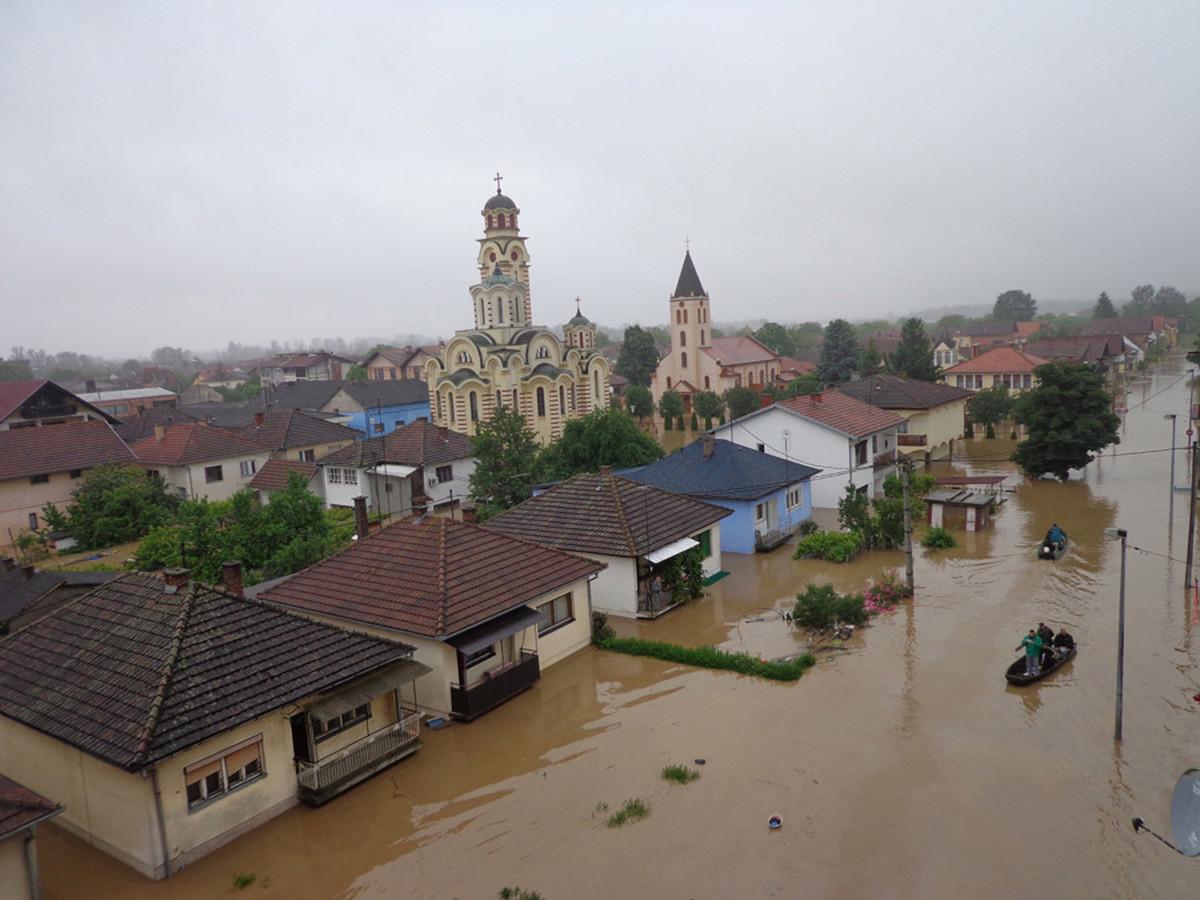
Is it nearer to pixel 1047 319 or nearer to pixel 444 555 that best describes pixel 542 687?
pixel 444 555

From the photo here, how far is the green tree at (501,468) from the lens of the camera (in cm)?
3119

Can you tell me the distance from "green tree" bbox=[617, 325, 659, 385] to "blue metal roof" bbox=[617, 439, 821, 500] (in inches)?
1954

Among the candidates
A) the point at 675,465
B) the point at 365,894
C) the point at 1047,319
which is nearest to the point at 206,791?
the point at 365,894

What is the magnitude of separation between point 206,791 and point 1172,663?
1791 cm

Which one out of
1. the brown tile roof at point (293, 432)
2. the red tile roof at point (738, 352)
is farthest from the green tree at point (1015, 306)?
the brown tile roof at point (293, 432)

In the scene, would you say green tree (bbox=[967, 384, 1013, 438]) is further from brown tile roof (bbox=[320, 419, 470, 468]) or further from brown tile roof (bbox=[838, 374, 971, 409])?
brown tile roof (bbox=[320, 419, 470, 468])

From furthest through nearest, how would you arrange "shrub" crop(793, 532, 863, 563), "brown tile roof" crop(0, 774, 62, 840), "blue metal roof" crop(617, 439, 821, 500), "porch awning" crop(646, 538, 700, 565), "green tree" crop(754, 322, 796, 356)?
"green tree" crop(754, 322, 796, 356) → "blue metal roof" crop(617, 439, 821, 500) → "shrub" crop(793, 532, 863, 563) → "porch awning" crop(646, 538, 700, 565) → "brown tile roof" crop(0, 774, 62, 840)

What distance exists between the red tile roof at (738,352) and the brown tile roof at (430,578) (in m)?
57.6

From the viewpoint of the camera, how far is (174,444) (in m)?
39.8

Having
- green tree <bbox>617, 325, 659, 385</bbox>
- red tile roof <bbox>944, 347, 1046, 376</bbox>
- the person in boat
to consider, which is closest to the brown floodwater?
the person in boat

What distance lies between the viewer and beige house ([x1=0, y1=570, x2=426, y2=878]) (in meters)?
11.3

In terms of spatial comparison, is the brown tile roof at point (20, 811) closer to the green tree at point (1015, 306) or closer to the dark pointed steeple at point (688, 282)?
the dark pointed steeple at point (688, 282)

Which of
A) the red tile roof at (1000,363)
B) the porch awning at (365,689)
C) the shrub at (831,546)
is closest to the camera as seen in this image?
the porch awning at (365,689)

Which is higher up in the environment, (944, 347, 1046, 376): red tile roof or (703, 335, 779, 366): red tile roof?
(703, 335, 779, 366): red tile roof
